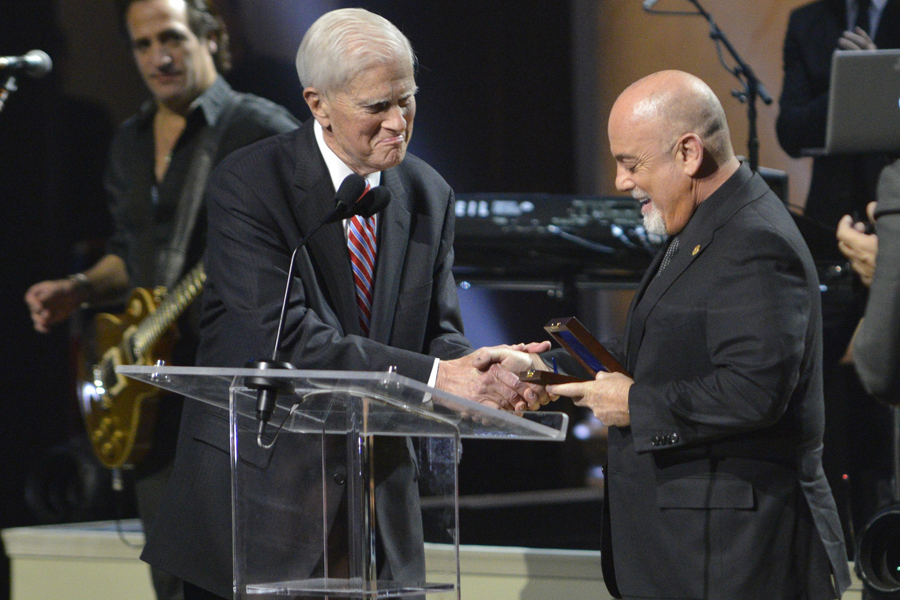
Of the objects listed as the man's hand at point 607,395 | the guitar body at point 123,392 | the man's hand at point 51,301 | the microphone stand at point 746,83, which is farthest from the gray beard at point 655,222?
the man's hand at point 51,301

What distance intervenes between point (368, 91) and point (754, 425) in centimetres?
106

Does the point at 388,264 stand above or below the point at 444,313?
above

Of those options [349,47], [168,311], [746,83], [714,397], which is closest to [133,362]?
[168,311]

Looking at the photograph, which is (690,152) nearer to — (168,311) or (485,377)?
(485,377)

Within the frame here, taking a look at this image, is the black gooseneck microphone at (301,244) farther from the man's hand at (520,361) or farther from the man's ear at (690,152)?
the man's ear at (690,152)

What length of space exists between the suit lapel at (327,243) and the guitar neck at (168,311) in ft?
4.74

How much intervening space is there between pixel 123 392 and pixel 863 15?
9.08 ft

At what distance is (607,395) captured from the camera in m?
2.08

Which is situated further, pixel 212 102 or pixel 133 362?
pixel 212 102

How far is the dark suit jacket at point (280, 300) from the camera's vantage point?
2.29 meters

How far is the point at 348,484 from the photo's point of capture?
1.80 meters

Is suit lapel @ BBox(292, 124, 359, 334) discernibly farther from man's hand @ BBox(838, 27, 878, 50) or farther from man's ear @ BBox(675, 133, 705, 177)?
man's hand @ BBox(838, 27, 878, 50)

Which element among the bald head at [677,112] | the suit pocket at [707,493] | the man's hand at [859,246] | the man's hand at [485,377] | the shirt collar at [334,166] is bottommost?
the suit pocket at [707,493]

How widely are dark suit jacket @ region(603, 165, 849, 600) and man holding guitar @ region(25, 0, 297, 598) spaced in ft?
6.76
